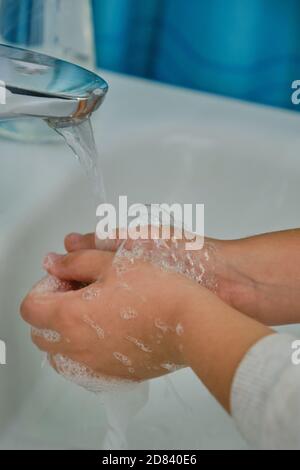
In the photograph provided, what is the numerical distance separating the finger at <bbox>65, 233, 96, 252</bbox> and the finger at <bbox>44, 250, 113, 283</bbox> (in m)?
0.04

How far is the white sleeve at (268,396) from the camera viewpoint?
1.37 ft

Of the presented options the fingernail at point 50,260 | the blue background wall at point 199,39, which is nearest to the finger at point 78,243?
the fingernail at point 50,260

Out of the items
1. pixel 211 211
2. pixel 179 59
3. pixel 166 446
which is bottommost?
pixel 166 446

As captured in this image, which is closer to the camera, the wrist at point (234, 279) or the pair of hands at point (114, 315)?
the pair of hands at point (114, 315)

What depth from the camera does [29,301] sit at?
56cm

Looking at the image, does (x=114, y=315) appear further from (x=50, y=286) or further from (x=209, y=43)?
(x=209, y=43)

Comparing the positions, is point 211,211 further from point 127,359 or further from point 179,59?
point 127,359

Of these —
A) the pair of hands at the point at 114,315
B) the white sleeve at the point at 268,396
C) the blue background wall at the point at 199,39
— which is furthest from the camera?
the blue background wall at the point at 199,39

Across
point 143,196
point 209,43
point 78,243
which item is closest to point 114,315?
point 78,243

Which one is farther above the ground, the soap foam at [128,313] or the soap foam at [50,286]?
the soap foam at [128,313]

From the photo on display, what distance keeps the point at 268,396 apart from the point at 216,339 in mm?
70

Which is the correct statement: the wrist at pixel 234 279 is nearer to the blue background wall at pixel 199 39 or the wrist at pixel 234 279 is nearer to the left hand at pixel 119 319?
the left hand at pixel 119 319
